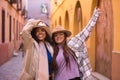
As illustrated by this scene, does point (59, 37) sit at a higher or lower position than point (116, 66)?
higher

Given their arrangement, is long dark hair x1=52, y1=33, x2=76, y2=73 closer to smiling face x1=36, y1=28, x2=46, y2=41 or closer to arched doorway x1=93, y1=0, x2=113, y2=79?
smiling face x1=36, y1=28, x2=46, y2=41

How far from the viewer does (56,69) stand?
413cm

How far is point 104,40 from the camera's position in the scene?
10977mm

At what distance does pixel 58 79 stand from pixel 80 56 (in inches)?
19.4

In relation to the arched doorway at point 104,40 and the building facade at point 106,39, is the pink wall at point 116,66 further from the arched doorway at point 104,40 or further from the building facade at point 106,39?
the arched doorway at point 104,40

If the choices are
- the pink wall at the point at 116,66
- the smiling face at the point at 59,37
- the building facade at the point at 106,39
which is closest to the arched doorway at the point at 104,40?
the building facade at the point at 106,39

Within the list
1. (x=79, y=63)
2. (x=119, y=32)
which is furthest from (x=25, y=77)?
(x=119, y=32)

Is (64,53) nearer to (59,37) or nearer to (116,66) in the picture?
(59,37)

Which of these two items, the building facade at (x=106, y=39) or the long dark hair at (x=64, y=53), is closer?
the long dark hair at (x=64, y=53)

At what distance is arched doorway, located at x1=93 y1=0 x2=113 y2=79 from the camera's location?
10.2 meters

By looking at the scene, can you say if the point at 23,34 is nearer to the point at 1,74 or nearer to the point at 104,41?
the point at 104,41

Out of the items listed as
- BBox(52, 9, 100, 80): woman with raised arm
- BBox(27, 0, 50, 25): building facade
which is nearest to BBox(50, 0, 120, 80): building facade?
BBox(52, 9, 100, 80): woman with raised arm

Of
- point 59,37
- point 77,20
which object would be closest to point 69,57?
point 59,37

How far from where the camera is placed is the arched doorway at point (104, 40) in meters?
10.2
